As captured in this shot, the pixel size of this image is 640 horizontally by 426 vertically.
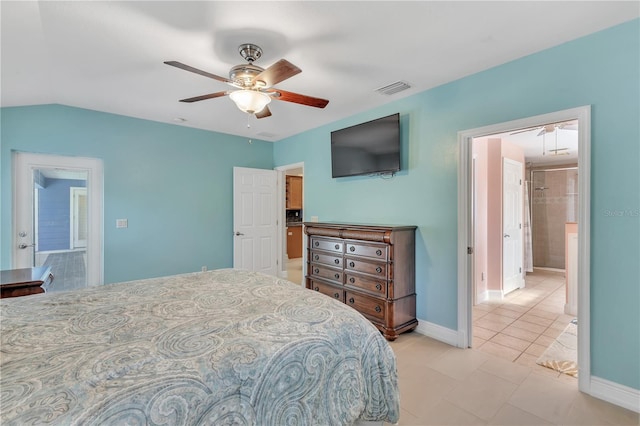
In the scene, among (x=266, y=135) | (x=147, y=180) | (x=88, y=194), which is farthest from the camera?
(x=266, y=135)

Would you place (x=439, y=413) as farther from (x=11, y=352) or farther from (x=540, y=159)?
(x=540, y=159)

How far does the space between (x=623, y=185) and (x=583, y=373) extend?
1340 mm

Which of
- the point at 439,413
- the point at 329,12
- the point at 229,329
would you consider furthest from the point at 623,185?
the point at 229,329

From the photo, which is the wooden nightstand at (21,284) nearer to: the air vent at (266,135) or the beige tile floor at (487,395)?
the beige tile floor at (487,395)

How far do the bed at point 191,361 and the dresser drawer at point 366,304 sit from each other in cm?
145

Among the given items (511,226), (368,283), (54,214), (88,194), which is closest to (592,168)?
(368,283)

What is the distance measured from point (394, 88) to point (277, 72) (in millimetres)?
1515

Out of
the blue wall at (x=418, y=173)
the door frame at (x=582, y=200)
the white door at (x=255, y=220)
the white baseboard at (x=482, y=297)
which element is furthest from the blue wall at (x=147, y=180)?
the white baseboard at (x=482, y=297)

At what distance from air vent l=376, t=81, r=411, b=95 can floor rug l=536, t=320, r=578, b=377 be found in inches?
109

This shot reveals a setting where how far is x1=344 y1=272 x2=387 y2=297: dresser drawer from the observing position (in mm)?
2926

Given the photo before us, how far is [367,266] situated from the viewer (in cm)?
306

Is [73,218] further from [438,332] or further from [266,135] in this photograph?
[438,332]

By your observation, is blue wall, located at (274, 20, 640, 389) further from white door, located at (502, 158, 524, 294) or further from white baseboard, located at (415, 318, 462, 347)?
white door, located at (502, 158, 524, 294)

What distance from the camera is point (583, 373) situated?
6.82 ft
